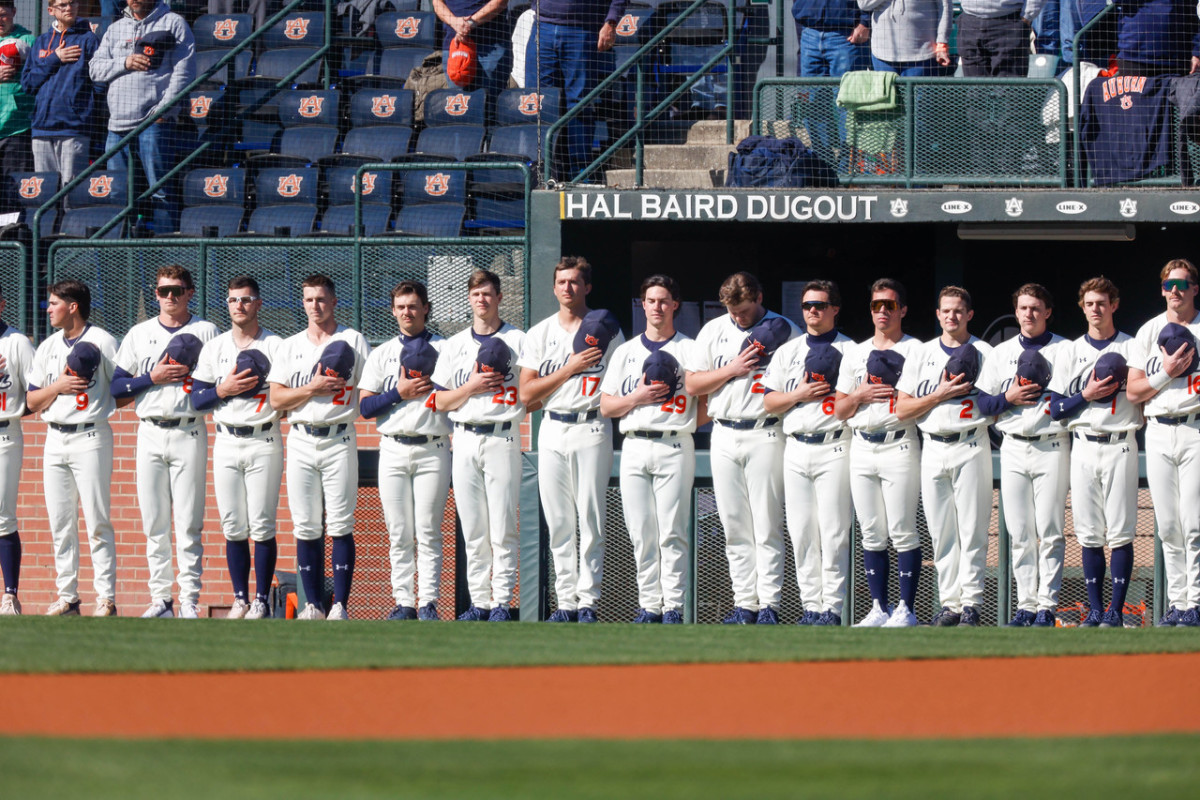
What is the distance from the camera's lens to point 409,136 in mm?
10062

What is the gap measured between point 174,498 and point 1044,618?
13.8ft

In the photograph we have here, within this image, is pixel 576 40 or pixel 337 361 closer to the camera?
pixel 337 361

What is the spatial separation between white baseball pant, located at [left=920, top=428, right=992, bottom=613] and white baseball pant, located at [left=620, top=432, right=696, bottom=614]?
1.11 meters

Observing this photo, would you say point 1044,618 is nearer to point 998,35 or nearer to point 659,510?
point 659,510

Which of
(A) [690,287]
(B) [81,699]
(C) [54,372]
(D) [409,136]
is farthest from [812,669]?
(D) [409,136]

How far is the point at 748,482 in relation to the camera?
260 inches

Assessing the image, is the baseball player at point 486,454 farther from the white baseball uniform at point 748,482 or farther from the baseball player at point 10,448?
the baseball player at point 10,448

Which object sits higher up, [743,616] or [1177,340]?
[1177,340]

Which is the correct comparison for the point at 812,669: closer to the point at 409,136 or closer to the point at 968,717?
the point at 968,717

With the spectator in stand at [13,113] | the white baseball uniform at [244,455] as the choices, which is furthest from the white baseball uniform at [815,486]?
the spectator in stand at [13,113]

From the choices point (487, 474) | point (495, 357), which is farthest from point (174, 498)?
point (495, 357)

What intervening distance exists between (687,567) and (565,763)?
3.40 metres

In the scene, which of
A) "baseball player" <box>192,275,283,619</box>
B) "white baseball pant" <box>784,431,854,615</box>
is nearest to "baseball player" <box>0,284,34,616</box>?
"baseball player" <box>192,275,283,619</box>

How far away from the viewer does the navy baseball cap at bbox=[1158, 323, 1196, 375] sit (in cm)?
635
